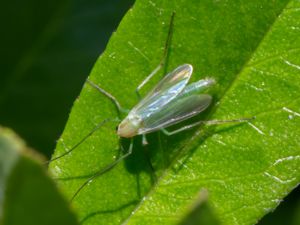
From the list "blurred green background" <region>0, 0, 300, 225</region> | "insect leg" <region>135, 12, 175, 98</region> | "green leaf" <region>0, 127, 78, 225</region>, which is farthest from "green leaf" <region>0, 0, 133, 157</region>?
"green leaf" <region>0, 127, 78, 225</region>

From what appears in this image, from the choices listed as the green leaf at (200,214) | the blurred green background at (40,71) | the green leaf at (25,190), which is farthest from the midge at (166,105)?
the green leaf at (200,214)

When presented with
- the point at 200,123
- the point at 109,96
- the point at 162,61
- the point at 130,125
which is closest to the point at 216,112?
the point at 200,123

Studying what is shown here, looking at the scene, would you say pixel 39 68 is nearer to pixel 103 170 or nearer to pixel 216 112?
pixel 103 170

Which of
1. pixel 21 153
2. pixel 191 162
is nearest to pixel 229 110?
pixel 191 162

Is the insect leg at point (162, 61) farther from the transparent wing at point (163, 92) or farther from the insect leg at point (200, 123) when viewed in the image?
the insect leg at point (200, 123)

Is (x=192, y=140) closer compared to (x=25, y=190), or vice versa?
(x=25, y=190)
